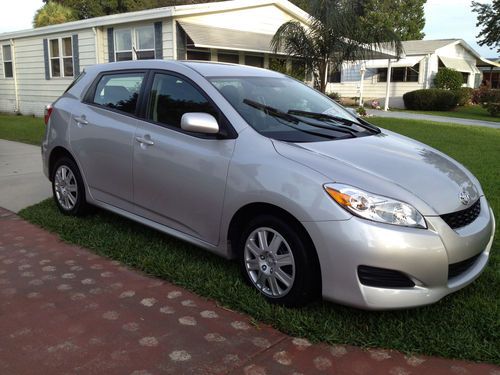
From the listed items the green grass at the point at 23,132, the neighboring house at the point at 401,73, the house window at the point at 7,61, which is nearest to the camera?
the green grass at the point at 23,132

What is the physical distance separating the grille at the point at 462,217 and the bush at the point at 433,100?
22381mm

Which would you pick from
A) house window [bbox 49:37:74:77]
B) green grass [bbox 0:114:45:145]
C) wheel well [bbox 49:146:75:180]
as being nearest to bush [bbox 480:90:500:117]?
house window [bbox 49:37:74:77]

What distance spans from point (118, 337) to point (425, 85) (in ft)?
90.7

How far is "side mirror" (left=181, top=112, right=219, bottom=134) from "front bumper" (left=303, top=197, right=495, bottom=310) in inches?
40.8

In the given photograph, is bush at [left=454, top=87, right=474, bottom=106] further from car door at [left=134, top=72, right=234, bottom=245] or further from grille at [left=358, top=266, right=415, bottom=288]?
grille at [left=358, top=266, right=415, bottom=288]

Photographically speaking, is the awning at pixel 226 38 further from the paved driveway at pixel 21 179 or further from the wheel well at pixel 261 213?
the wheel well at pixel 261 213

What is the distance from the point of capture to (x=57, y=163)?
5.36 meters

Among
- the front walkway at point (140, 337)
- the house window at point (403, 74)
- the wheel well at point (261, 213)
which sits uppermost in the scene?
the house window at point (403, 74)

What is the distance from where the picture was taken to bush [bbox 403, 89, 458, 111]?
24062 millimetres

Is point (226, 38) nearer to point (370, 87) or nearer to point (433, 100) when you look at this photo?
point (433, 100)

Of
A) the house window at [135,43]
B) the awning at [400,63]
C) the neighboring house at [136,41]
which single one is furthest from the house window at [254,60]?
the awning at [400,63]

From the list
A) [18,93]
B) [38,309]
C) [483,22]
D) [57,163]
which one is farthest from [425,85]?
[38,309]

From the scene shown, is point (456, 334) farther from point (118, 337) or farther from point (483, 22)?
point (483, 22)

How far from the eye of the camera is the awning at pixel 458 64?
29170 mm
